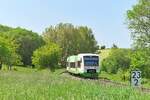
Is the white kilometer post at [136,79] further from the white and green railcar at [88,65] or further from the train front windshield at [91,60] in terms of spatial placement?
Result: the train front windshield at [91,60]

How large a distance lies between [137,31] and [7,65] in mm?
48608

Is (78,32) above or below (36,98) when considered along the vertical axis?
above

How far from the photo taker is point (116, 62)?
119500mm

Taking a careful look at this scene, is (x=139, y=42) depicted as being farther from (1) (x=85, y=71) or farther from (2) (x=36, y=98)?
(2) (x=36, y=98)

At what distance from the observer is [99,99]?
41.2ft

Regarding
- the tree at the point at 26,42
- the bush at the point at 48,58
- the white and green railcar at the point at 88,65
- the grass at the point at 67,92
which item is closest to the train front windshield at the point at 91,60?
the white and green railcar at the point at 88,65

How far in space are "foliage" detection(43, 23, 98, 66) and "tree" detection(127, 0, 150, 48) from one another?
63.7 m

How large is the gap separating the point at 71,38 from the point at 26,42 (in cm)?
1307

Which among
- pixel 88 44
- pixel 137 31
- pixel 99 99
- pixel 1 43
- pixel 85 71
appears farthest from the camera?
pixel 88 44

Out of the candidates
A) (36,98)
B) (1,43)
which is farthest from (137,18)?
(36,98)

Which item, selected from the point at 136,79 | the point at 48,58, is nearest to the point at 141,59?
the point at 136,79

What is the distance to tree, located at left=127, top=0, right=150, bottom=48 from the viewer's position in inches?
2628

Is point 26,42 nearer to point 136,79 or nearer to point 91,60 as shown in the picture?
point 91,60

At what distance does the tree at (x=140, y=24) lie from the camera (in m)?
66.8
